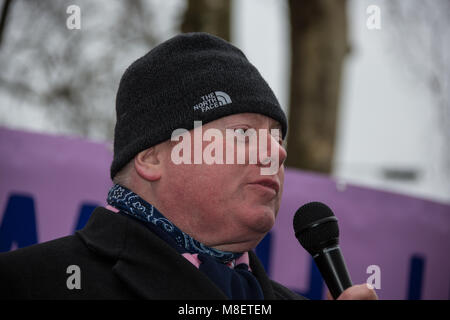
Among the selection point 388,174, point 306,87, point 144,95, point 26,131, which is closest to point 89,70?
point 306,87

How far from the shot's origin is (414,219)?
3766 mm

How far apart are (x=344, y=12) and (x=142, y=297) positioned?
4.92 m

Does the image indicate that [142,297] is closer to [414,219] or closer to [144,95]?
[144,95]

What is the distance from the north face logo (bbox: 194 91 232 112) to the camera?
1957 millimetres

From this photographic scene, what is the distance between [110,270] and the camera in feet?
5.78

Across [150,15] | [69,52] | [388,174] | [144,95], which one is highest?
[150,15]

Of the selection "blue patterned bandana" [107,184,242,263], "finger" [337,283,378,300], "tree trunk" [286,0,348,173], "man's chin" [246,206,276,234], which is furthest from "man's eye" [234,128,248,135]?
"tree trunk" [286,0,348,173]

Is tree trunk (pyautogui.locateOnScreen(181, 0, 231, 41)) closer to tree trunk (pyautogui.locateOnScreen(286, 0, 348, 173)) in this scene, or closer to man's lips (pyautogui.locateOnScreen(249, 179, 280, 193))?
tree trunk (pyautogui.locateOnScreen(286, 0, 348, 173))

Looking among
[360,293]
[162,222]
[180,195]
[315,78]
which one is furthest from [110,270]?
[315,78]

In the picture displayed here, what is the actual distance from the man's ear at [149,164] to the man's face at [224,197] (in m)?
0.04

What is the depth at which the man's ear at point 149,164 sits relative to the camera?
6.43 ft

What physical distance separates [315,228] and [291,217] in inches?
67.4

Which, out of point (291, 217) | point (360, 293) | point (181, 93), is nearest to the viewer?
point (360, 293)

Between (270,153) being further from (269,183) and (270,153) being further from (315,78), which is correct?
(315,78)
